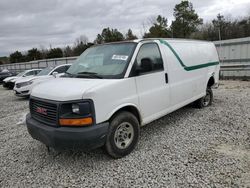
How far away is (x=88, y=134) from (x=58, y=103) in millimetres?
633

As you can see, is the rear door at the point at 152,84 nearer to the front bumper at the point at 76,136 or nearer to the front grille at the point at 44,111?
the front bumper at the point at 76,136

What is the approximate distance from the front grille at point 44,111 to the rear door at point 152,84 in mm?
1468

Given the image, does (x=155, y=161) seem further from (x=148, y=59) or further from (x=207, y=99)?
(x=207, y=99)

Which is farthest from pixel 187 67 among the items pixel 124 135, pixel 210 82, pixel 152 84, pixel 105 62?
pixel 124 135

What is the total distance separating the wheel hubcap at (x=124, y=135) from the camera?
11.0 ft

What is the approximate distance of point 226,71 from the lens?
1259 cm

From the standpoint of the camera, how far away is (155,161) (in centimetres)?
327

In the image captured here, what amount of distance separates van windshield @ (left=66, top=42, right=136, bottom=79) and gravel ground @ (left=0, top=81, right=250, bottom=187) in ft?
4.75

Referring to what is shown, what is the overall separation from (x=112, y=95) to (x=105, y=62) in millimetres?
885

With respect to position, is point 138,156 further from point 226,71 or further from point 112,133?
point 226,71

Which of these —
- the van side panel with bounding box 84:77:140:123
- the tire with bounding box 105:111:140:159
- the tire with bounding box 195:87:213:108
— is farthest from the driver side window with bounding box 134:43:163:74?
the tire with bounding box 195:87:213:108

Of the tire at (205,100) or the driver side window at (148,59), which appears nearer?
the driver side window at (148,59)

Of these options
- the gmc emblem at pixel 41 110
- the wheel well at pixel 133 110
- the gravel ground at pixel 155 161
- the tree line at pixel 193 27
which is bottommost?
the gravel ground at pixel 155 161

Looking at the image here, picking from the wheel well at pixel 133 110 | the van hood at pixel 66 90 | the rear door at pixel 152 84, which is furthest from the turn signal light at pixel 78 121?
the rear door at pixel 152 84
